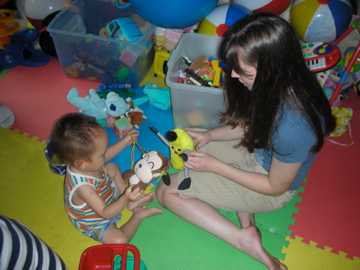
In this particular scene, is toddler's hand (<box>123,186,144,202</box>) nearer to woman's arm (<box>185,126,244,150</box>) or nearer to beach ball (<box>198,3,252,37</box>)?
woman's arm (<box>185,126,244,150</box>)

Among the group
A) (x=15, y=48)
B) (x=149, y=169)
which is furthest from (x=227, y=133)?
(x=15, y=48)

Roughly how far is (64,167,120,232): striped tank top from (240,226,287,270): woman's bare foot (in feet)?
1.63

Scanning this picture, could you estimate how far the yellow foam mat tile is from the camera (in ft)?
3.39

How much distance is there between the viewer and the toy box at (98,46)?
150cm

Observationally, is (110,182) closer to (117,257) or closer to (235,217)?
(117,257)

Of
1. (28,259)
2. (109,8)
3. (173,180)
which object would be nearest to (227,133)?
A: (173,180)

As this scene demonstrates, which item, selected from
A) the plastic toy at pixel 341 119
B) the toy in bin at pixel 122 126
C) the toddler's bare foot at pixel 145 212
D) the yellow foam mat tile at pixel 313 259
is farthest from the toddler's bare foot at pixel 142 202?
the plastic toy at pixel 341 119

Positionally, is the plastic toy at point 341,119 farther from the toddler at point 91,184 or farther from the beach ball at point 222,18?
the toddler at point 91,184

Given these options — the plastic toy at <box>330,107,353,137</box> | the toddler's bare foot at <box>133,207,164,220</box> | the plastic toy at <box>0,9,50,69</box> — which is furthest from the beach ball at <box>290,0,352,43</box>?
the plastic toy at <box>0,9,50,69</box>

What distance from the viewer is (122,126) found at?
4.33 ft

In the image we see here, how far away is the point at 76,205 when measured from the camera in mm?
943

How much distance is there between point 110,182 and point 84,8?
119 cm

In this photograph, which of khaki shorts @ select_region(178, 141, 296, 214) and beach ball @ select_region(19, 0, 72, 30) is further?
beach ball @ select_region(19, 0, 72, 30)

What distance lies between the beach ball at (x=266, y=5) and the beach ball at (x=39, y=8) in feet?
3.81
